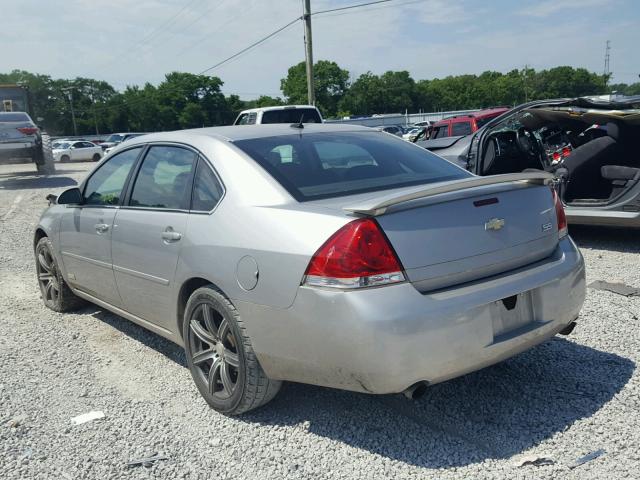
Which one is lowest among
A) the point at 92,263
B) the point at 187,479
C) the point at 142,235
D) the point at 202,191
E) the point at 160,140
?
the point at 187,479

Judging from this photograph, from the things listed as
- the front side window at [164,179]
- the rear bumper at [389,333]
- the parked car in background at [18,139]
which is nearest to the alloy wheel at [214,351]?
the rear bumper at [389,333]

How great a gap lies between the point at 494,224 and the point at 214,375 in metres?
1.71

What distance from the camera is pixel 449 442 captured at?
2.86 meters

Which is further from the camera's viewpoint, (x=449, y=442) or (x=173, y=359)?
(x=173, y=359)

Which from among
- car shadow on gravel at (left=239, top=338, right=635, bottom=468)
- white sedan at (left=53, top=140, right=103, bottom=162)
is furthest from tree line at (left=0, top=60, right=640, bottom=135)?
car shadow on gravel at (left=239, top=338, right=635, bottom=468)

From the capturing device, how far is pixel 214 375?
3301 millimetres

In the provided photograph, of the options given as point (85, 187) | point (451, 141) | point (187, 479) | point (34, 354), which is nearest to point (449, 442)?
point (187, 479)

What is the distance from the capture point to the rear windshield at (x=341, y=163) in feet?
10.5

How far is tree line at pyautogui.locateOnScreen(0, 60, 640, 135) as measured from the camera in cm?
9019

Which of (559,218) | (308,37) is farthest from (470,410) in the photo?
(308,37)

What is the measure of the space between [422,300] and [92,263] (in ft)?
→ 9.06

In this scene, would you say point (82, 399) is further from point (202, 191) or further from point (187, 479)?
point (202, 191)

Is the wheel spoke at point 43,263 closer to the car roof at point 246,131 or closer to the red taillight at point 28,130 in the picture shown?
the car roof at point 246,131

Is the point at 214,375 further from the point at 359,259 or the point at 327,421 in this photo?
the point at 359,259
